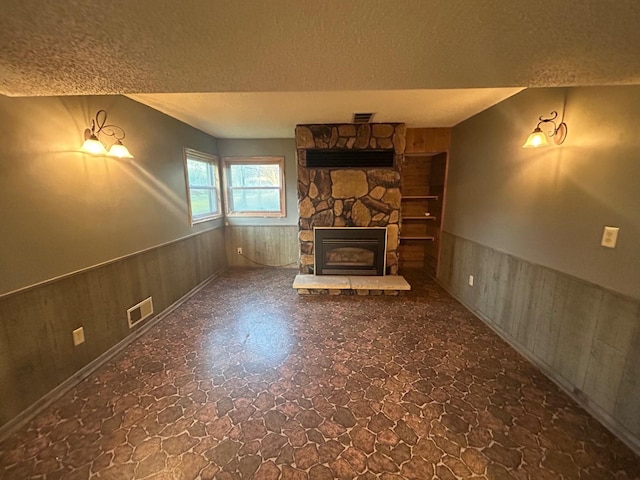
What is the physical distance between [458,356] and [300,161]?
9.93 feet

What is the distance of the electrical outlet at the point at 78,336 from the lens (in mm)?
2125

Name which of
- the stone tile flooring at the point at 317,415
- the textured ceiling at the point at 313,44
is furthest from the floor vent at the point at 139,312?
the textured ceiling at the point at 313,44

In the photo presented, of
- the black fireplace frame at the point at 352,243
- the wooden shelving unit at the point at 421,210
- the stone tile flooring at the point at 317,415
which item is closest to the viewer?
the stone tile flooring at the point at 317,415

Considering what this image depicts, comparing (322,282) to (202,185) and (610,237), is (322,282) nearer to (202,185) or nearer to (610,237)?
(202,185)

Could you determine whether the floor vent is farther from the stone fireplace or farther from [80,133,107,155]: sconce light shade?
the stone fireplace

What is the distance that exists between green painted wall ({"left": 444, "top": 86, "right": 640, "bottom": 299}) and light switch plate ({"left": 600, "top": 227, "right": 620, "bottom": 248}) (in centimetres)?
3

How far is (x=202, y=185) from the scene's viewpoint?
4.31m

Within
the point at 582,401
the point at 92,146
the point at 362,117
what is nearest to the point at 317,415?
the point at 582,401

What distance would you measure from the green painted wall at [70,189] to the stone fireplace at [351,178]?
6.06ft

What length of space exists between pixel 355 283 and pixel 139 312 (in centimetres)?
255

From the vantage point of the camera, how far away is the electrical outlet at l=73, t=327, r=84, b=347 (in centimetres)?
212

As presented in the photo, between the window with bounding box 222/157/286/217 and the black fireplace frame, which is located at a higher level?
the window with bounding box 222/157/286/217

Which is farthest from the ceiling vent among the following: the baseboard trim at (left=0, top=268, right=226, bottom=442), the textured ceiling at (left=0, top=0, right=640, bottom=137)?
the baseboard trim at (left=0, top=268, right=226, bottom=442)

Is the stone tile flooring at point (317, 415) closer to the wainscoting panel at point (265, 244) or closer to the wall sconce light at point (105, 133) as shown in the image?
the wall sconce light at point (105, 133)
